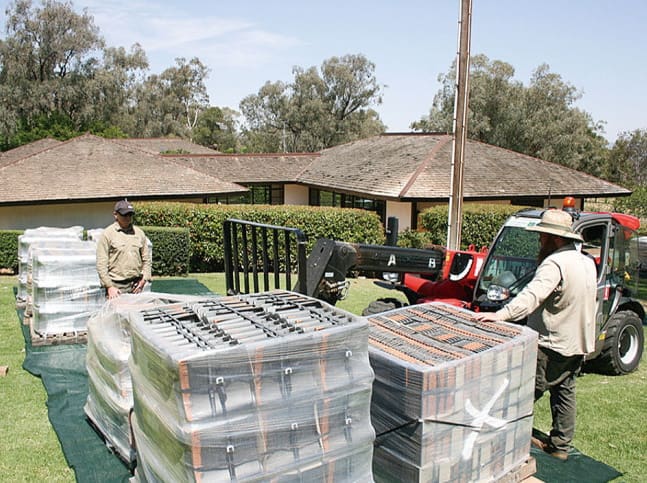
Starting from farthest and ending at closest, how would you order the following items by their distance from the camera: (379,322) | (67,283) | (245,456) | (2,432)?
(67,283), (2,432), (379,322), (245,456)

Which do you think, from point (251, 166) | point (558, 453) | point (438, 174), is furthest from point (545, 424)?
point (251, 166)

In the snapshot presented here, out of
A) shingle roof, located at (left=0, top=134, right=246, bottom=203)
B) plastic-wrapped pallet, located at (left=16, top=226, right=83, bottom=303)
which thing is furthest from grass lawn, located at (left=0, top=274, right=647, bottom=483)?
shingle roof, located at (left=0, top=134, right=246, bottom=203)

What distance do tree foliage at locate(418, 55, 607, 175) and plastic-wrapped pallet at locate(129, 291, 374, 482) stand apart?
4082 centimetres

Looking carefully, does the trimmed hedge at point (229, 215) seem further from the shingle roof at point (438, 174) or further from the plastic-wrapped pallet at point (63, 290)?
the plastic-wrapped pallet at point (63, 290)

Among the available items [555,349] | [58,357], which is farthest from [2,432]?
[555,349]

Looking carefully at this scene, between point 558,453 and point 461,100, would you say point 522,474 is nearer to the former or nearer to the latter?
point 558,453

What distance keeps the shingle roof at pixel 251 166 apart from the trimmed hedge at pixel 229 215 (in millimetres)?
10689

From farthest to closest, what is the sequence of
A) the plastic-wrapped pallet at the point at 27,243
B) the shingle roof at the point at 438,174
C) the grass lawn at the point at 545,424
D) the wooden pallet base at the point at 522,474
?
the shingle roof at the point at 438,174, the plastic-wrapped pallet at the point at 27,243, the grass lawn at the point at 545,424, the wooden pallet base at the point at 522,474

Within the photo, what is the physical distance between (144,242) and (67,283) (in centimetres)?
144

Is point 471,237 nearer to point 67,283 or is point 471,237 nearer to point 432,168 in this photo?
point 432,168

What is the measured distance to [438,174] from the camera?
20.7 metres

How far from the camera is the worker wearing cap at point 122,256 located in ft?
23.0

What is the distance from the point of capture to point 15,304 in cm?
1060

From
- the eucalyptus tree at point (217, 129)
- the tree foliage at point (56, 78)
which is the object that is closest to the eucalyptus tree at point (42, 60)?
the tree foliage at point (56, 78)
